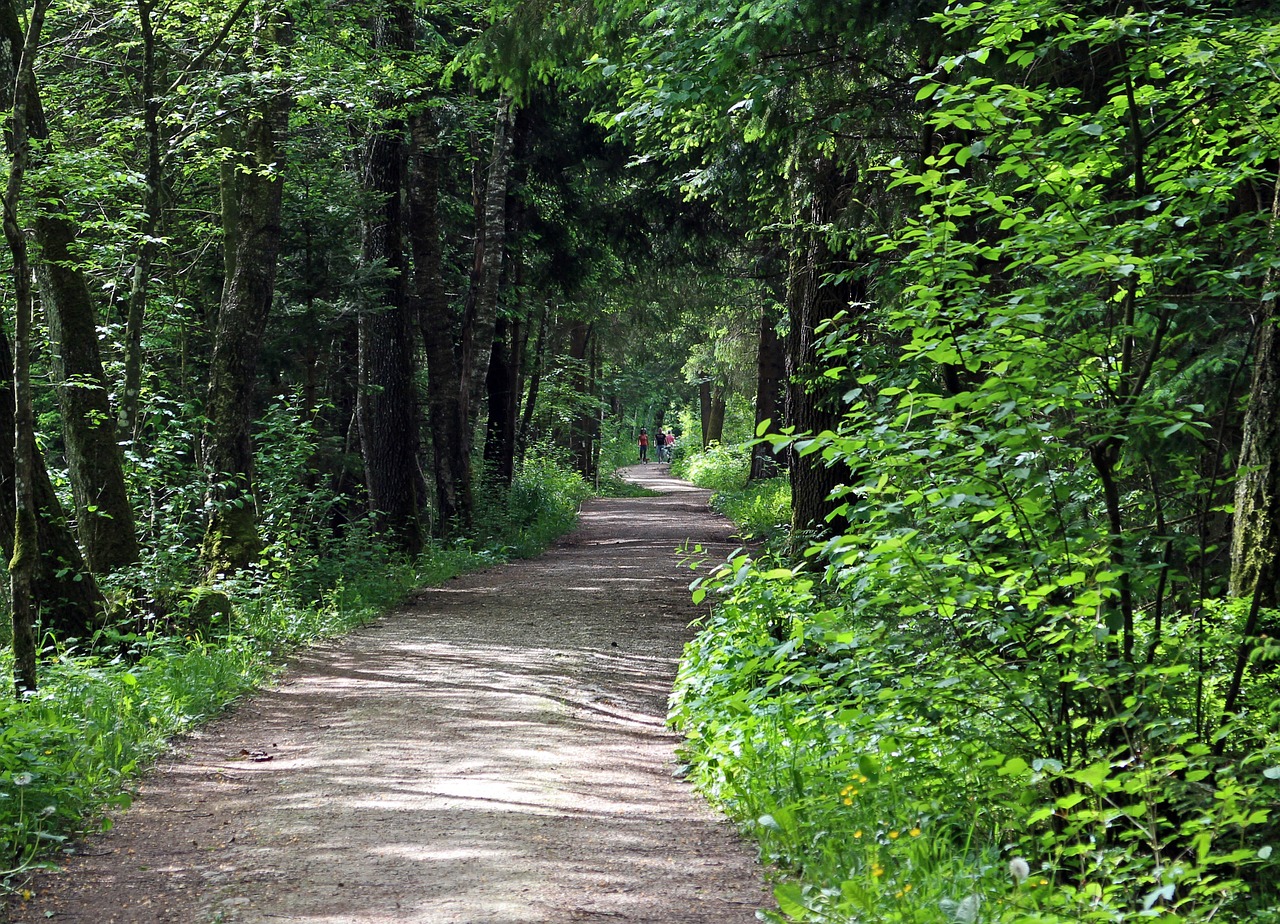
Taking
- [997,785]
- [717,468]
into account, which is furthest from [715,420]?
[997,785]

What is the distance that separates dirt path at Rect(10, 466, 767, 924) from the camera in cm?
421

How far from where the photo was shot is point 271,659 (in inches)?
377

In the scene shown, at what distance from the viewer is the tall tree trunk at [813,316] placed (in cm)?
962

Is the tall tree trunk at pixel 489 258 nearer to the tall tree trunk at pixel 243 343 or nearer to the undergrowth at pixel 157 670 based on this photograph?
the undergrowth at pixel 157 670

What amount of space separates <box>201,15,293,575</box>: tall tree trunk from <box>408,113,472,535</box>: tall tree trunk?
4.97 metres

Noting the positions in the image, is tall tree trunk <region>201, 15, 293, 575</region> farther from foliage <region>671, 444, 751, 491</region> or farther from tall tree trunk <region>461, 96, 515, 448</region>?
foliage <region>671, 444, 751, 491</region>

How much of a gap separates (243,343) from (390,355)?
14.1 ft

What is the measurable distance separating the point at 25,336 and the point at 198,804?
314 centimetres

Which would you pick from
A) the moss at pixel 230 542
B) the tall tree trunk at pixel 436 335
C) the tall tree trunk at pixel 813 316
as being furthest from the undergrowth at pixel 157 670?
the tall tree trunk at pixel 813 316

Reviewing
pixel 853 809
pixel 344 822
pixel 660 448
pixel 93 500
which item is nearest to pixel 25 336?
pixel 93 500

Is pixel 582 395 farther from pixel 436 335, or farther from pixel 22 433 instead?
pixel 22 433

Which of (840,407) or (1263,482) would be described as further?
(840,407)

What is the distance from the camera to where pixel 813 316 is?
977cm

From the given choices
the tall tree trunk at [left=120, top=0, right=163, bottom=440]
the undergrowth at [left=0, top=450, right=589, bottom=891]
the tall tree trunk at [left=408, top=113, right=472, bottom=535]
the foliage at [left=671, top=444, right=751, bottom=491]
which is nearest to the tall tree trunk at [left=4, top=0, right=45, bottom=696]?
the undergrowth at [left=0, top=450, right=589, bottom=891]
